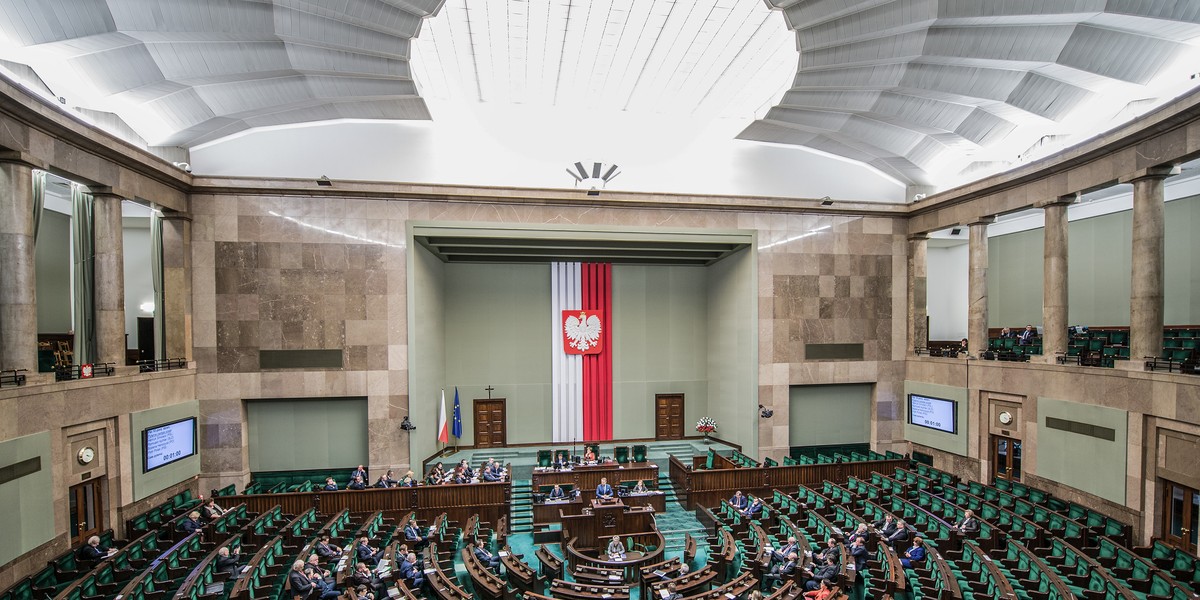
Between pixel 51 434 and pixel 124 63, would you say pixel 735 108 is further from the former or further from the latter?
pixel 51 434

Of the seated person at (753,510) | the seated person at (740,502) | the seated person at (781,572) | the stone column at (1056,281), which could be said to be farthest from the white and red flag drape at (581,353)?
the stone column at (1056,281)

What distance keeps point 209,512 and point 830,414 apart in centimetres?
1652

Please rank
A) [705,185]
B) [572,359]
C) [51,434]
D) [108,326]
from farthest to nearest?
[572,359], [705,185], [108,326], [51,434]

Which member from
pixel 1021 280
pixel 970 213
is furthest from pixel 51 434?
pixel 1021 280

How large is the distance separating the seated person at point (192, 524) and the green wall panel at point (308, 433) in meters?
4.02

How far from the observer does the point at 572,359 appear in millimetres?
19359

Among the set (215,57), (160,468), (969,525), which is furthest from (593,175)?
(160,468)

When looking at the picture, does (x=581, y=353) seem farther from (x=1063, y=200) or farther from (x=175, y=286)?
(x=1063, y=200)

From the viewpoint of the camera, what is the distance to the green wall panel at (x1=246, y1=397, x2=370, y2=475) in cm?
1506

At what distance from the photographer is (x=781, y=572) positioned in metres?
8.92

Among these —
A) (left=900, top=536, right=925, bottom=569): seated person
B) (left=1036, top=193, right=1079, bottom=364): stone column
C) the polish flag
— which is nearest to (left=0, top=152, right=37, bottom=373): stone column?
the polish flag

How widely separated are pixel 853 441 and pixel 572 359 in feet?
30.9

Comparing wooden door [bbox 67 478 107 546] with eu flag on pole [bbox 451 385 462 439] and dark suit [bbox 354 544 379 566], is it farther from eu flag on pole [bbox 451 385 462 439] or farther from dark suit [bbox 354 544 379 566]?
eu flag on pole [bbox 451 385 462 439]

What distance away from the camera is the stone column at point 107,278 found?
11898 millimetres
